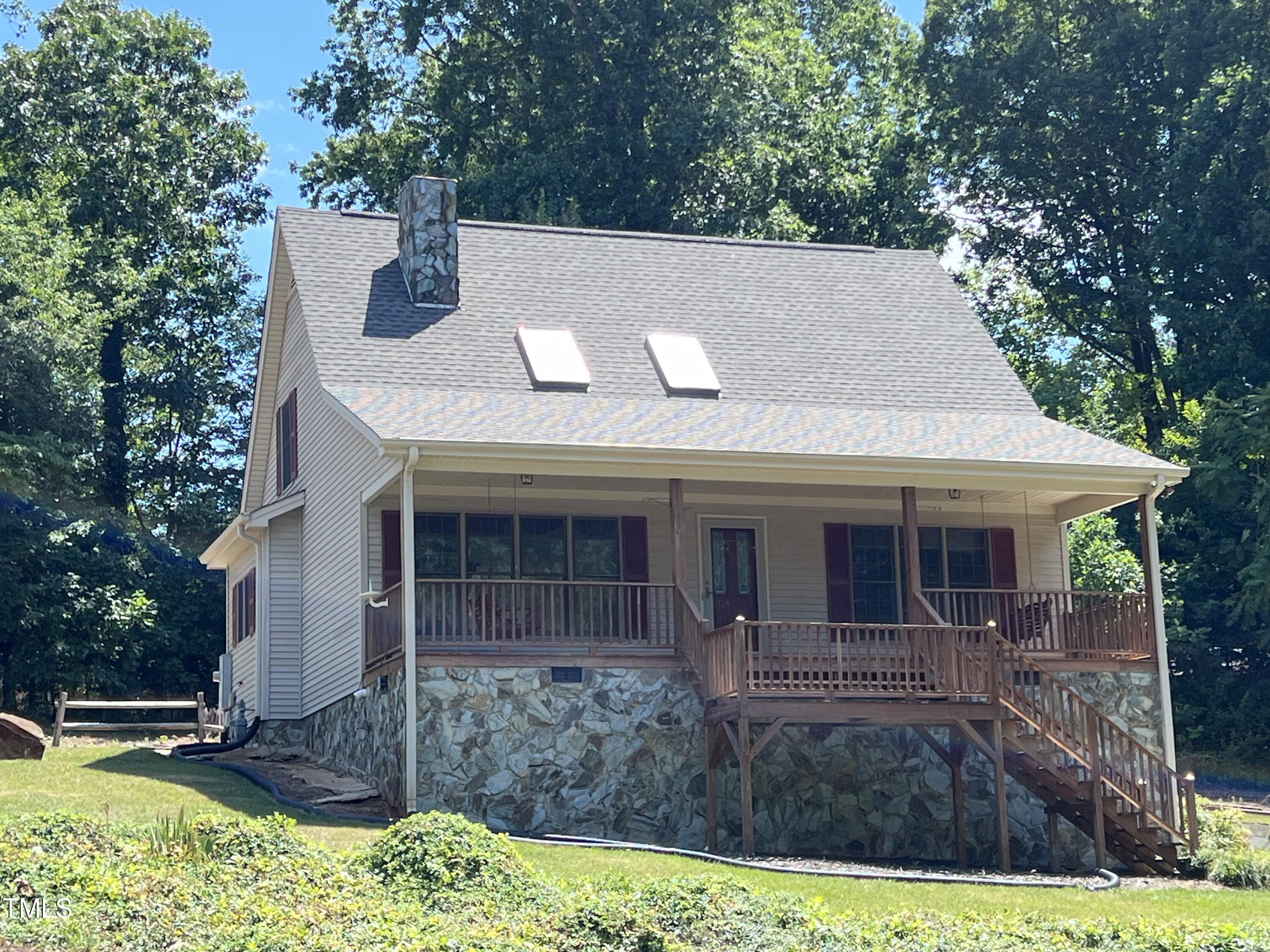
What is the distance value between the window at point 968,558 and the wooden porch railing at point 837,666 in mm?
3840

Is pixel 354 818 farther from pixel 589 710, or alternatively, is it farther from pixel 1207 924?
pixel 1207 924

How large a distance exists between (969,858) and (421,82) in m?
29.0

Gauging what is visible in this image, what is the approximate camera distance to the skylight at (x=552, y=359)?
2159cm

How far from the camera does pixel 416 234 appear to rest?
2342cm

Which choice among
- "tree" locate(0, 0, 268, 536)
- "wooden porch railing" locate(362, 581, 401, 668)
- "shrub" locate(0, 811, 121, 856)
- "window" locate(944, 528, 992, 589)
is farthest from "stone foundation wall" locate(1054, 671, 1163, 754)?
"tree" locate(0, 0, 268, 536)

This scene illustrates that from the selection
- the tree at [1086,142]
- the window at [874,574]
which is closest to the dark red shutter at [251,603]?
the window at [874,574]

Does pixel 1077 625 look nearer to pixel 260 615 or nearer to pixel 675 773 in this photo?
pixel 675 773

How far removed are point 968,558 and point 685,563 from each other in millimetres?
4671

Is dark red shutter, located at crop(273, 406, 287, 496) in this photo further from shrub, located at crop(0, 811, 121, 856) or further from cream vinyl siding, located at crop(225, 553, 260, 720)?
shrub, located at crop(0, 811, 121, 856)

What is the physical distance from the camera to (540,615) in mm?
20297

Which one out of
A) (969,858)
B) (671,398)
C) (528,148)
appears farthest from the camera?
(528,148)

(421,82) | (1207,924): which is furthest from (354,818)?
(421,82)

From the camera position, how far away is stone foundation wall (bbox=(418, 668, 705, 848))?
18.3 metres

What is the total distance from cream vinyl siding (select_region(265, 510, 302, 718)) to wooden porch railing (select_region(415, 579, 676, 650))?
14.3 feet
